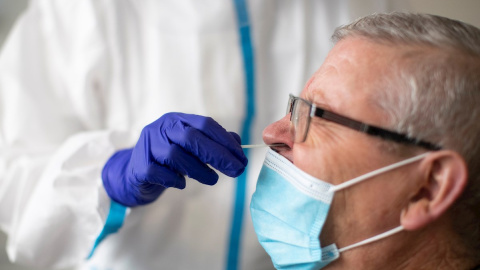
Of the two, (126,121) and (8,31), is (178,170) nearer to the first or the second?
(126,121)

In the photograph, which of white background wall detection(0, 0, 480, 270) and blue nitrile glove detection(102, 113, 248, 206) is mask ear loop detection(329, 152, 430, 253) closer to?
blue nitrile glove detection(102, 113, 248, 206)

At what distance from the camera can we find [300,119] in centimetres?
93

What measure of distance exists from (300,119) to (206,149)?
0.21 metres

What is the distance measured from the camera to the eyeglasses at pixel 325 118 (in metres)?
0.80

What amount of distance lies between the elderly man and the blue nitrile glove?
0.33 ft

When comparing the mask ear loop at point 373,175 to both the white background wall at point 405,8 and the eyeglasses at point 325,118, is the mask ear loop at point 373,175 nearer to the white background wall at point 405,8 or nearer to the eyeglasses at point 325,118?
the eyeglasses at point 325,118

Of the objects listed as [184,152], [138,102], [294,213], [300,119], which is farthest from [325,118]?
[138,102]

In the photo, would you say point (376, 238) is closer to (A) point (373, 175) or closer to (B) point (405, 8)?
(A) point (373, 175)

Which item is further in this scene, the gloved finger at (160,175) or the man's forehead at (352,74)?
the gloved finger at (160,175)

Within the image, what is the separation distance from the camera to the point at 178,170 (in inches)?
37.8

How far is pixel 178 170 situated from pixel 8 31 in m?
1.33

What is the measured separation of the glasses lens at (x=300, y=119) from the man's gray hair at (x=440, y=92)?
0.14 m

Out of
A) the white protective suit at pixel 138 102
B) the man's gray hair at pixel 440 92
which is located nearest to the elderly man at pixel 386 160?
the man's gray hair at pixel 440 92

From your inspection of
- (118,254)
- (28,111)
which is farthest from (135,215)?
(28,111)
